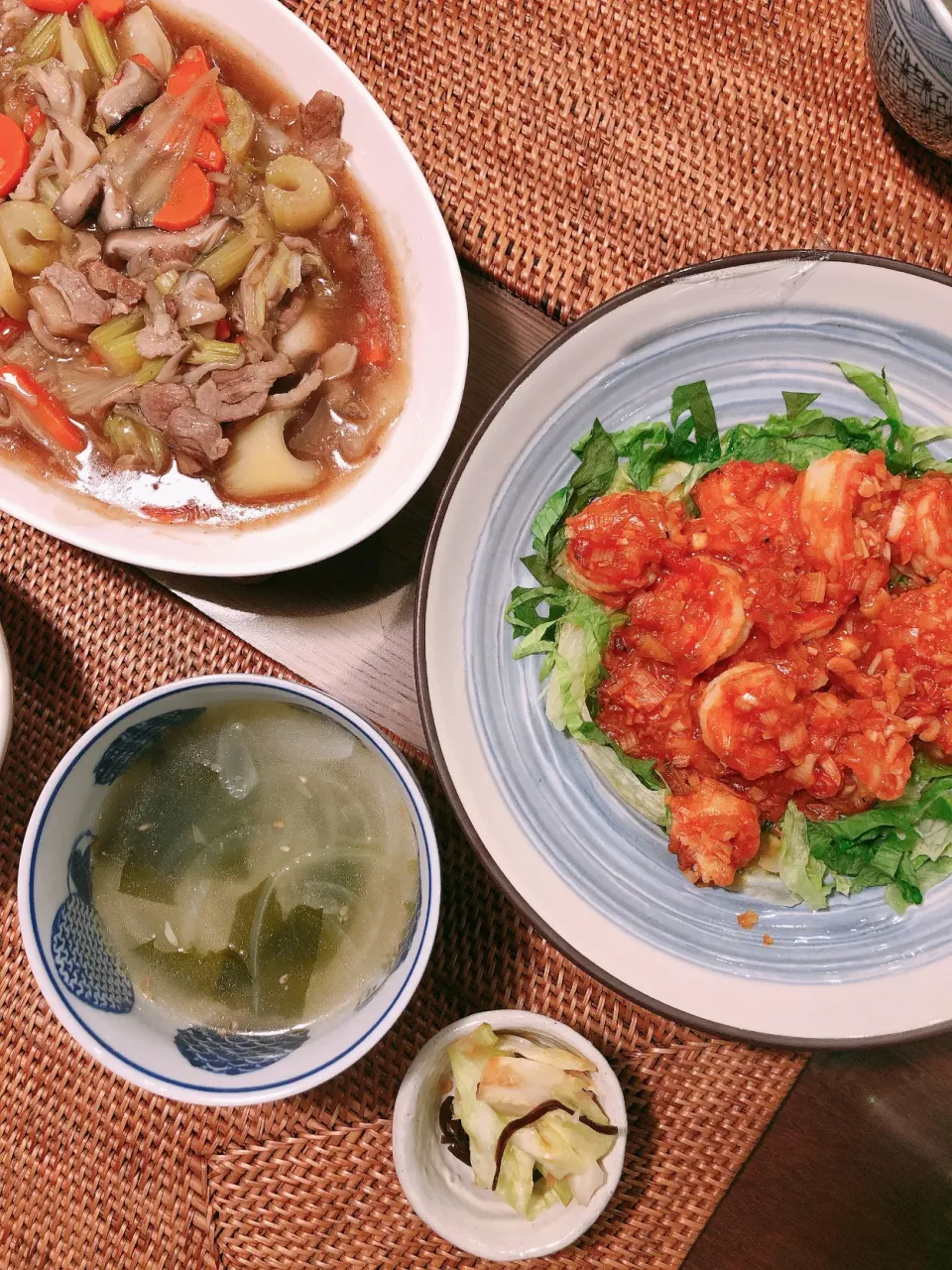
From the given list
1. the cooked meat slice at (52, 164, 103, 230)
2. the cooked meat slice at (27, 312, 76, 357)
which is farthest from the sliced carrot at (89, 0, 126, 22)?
the cooked meat slice at (27, 312, 76, 357)

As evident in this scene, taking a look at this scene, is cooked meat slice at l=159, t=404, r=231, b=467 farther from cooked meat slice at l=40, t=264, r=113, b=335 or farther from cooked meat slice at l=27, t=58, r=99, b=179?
cooked meat slice at l=27, t=58, r=99, b=179

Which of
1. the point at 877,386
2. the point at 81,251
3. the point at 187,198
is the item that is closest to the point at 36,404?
the point at 81,251

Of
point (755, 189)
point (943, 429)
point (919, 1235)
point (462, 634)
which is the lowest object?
point (919, 1235)

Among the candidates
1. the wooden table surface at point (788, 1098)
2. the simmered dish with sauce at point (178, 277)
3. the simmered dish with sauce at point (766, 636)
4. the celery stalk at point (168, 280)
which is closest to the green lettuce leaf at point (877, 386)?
the simmered dish with sauce at point (766, 636)

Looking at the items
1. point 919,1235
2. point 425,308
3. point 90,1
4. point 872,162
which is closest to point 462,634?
point 425,308

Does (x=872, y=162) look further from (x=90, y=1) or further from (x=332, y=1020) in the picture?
(x=332, y=1020)

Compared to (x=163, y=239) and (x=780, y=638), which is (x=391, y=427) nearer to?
(x=163, y=239)
